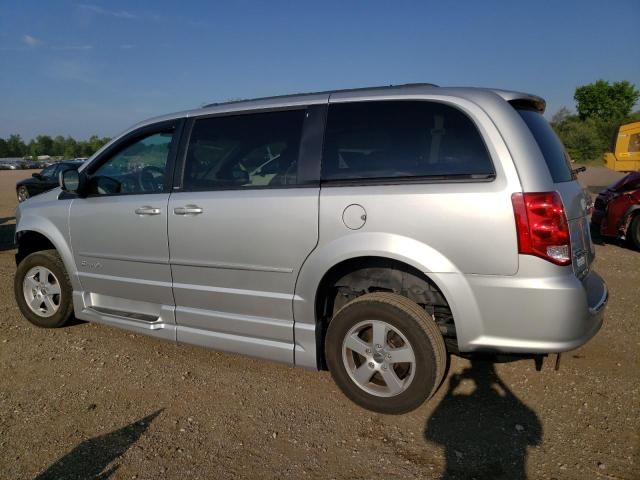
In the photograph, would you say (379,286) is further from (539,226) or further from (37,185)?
(37,185)

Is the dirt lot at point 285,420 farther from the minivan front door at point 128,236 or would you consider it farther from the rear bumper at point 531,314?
the minivan front door at point 128,236

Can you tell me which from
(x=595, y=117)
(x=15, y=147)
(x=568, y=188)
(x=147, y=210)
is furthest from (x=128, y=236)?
(x=15, y=147)

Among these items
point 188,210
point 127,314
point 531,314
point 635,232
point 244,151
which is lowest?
point 635,232

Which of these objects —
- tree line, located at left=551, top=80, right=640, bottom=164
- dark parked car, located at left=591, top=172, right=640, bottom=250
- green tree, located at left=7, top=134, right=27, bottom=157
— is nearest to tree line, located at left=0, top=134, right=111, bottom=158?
green tree, located at left=7, top=134, right=27, bottom=157

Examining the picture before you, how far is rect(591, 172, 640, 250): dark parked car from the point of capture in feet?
27.1

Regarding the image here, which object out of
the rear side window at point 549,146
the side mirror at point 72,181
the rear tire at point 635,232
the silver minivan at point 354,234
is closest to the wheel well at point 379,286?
the silver minivan at point 354,234

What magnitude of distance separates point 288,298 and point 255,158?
1.02 metres

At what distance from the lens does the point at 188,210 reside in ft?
11.8

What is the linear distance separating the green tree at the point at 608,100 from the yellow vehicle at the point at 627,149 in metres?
32.0

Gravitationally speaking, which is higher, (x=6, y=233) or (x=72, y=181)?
(x=72, y=181)

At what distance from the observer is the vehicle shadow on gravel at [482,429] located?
266cm

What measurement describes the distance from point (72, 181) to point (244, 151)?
1.57 m

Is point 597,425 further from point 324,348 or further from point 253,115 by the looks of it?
point 253,115

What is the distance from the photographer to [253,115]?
362cm
